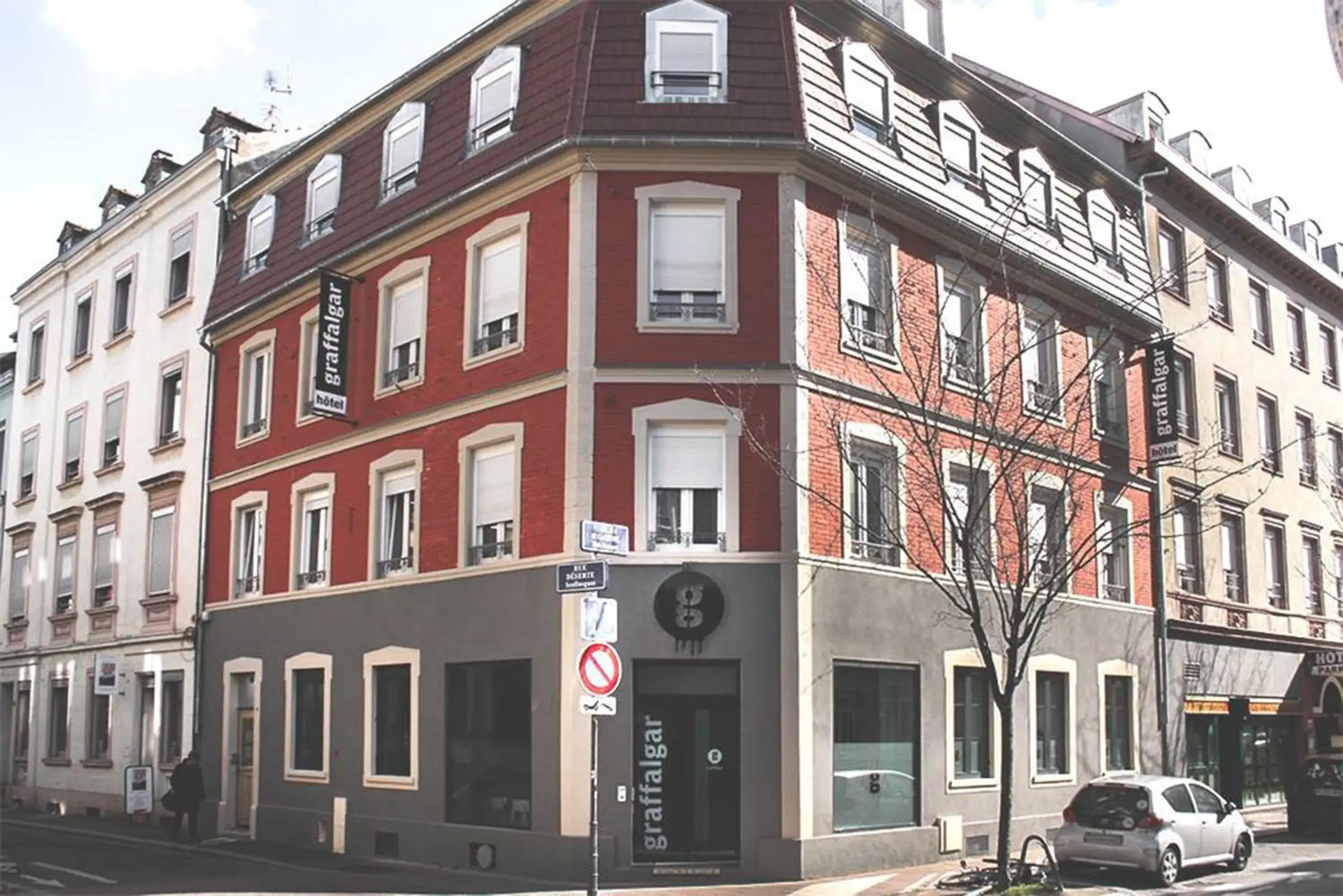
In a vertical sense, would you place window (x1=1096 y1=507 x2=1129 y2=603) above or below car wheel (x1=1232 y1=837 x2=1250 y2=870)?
above

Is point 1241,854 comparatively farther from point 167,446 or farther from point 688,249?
point 167,446

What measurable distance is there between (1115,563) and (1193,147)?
38.5 feet

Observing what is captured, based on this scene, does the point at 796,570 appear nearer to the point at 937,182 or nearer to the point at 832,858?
the point at 832,858

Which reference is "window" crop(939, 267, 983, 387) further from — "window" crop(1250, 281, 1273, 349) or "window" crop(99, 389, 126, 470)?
"window" crop(99, 389, 126, 470)

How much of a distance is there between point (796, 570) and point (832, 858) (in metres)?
3.70

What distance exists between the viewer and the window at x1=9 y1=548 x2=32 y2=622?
34.9 m

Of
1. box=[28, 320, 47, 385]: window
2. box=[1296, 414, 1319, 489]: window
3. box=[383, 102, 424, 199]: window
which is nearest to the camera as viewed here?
box=[383, 102, 424, 199]: window

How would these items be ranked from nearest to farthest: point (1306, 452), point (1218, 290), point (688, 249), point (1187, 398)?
point (688, 249) < point (1187, 398) < point (1218, 290) < point (1306, 452)

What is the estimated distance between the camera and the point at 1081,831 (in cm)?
1791

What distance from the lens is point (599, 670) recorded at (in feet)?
45.8

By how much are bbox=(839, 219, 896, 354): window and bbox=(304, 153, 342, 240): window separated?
9.47m

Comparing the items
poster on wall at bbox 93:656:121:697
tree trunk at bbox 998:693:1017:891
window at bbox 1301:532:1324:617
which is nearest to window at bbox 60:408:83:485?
poster on wall at bbox 93:656:121:697

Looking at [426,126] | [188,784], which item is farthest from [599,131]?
[188,784]

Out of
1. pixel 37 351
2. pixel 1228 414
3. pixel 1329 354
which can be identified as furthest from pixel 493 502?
pixel 1329 354
